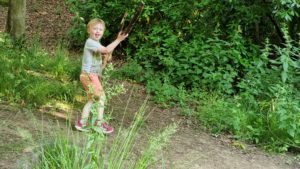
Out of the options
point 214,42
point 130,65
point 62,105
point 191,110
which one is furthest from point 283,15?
point 62,105

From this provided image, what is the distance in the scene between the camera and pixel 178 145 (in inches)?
202

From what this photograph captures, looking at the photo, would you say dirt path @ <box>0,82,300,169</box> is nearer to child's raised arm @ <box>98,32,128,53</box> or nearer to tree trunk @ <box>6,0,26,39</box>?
child's raised arm @ <box>98,32,128,53</box>

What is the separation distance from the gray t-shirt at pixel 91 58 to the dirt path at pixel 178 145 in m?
0.74

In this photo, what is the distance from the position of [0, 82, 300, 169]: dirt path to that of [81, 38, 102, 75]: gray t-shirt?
0.74 meters

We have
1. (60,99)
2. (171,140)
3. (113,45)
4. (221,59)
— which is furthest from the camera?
(221,59)

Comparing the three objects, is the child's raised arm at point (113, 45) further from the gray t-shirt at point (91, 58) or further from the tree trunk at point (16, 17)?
the tree trunk at point (16, 17)

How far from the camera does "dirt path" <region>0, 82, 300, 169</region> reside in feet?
13.8

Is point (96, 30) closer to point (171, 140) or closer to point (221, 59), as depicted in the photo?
point (171, 140)

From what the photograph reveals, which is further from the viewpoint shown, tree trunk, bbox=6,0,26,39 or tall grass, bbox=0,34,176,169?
tree trunk, bbox=6,0,26,39

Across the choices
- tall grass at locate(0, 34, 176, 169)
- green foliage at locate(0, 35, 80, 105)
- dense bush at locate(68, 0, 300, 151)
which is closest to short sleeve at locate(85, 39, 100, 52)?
tall grass at locate(0, 34, 176, 169)

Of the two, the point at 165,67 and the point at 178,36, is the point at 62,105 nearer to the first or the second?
Result: the point at 165,67

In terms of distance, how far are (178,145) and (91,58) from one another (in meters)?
1.44

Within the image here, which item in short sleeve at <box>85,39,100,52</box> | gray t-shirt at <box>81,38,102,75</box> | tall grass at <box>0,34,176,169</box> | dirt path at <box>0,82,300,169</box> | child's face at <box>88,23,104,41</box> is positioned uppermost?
child's face at <box>88,23,104,41</box>

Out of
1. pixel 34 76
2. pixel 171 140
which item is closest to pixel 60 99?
pixel 34 76
